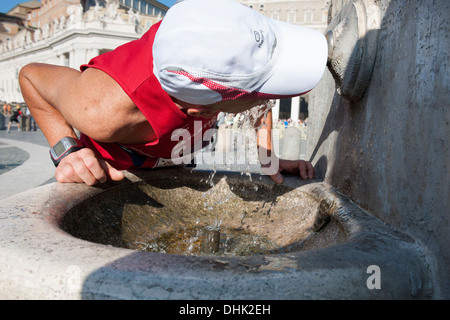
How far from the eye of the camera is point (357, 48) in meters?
1.21

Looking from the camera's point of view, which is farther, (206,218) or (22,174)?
(22,174)

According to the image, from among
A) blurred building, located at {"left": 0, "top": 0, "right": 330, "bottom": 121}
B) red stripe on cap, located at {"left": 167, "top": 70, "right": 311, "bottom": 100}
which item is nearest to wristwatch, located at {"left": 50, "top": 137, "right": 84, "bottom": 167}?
red stripe on cap, located at {"left": 167, "top": 70, "right": 311, "bottom": 100}

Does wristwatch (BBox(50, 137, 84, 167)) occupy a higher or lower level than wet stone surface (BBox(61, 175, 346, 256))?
higher

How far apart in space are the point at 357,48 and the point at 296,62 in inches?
12.5

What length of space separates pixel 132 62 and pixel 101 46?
3718 centimetres

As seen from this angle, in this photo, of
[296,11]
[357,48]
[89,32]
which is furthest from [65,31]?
[357,48]

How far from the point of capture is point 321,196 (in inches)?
54.9

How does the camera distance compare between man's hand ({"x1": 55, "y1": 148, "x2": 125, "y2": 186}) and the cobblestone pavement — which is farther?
the cobblestone pavement

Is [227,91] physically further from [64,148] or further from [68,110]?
[64,148]

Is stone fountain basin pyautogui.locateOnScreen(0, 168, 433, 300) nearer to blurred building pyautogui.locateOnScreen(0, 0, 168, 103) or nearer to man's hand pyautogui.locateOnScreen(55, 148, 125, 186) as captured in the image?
man's hand pyautogui.locateOnScreen(55, 148, 125, 186)

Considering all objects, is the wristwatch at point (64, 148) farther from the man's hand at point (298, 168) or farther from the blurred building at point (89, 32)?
the blurred building at point (89, 32)

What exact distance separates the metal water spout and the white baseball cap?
19 cm

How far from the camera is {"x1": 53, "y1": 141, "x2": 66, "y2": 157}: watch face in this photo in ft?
4.56

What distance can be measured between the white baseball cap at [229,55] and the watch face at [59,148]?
1.87 feet
